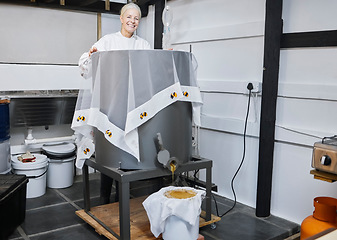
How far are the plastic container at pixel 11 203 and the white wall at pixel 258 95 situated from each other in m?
1.62

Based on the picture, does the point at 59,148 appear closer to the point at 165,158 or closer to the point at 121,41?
the point at 121,41

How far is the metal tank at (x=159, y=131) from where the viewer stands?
6.96ft

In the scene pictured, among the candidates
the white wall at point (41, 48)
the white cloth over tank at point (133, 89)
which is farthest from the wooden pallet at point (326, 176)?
→ the white wall at point (41, 48)

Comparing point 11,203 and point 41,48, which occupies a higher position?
point 41,48

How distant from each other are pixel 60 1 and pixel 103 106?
1.73 metres

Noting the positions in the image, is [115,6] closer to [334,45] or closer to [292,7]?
[292,7]

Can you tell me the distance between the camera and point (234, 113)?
2984 mm

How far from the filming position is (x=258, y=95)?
2779 millimetres

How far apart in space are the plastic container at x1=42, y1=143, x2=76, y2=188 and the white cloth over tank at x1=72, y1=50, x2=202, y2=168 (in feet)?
3.87

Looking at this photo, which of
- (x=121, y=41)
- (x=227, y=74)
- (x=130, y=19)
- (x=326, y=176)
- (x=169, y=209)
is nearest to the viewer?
(x=326, y=176)

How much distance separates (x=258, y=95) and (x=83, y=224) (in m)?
1.69

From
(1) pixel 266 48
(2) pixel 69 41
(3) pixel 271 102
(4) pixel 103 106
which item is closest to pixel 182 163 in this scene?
(4) pixel 103 106

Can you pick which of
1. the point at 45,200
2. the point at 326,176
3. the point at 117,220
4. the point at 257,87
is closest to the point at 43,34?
the point at 45,200

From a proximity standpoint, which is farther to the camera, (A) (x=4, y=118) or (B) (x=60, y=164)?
(B) (x=60, y=164)
